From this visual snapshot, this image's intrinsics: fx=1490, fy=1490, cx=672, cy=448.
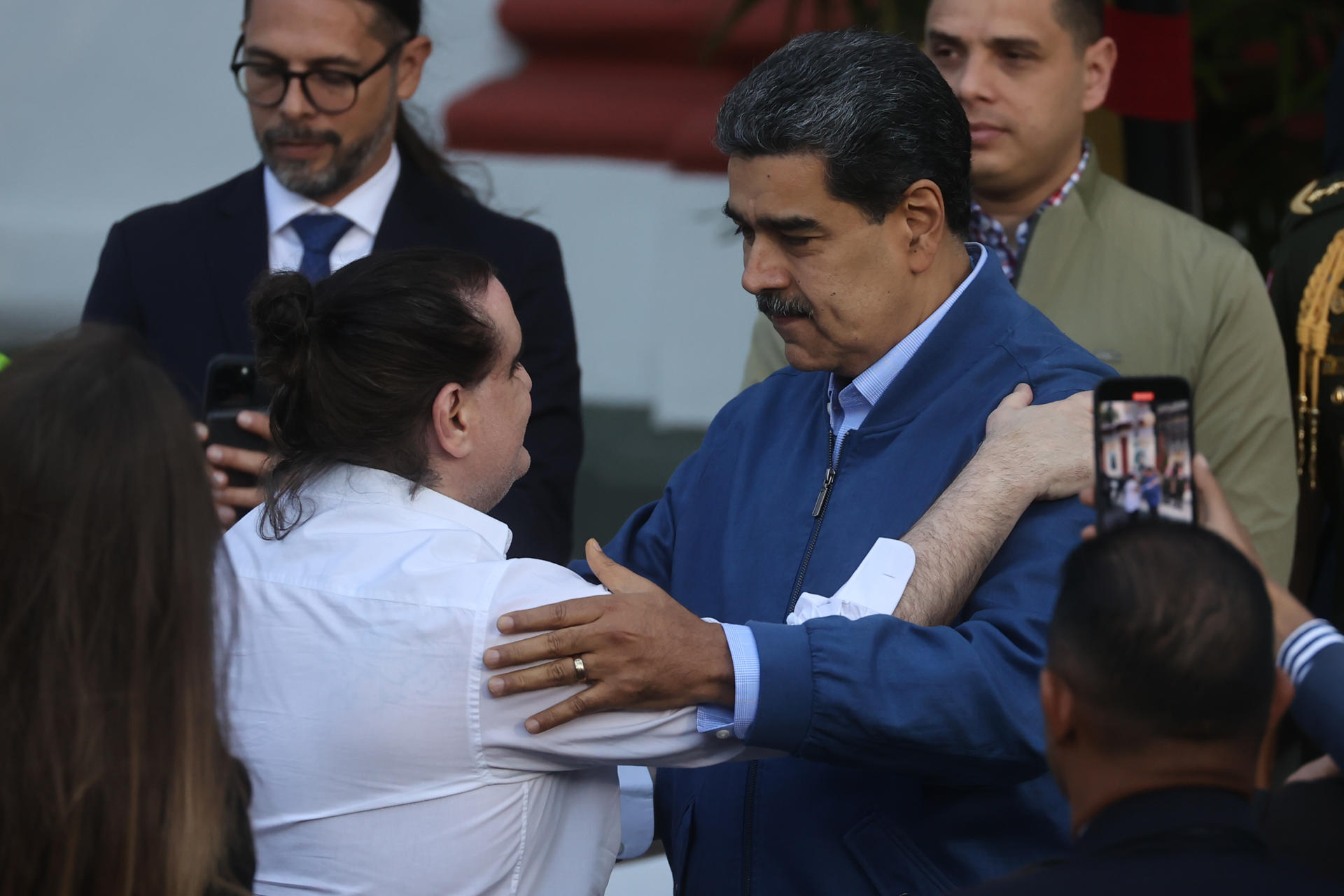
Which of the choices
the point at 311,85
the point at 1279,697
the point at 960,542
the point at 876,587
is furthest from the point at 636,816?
the point at 311,85

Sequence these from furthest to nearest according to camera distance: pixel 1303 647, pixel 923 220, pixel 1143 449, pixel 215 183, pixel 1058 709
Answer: pixel 215 183 < pixel 923 220 < pixel 1303 647 < pixel 1143 449 < pixel 1058 709

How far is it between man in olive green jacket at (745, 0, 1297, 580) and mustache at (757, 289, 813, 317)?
90cm

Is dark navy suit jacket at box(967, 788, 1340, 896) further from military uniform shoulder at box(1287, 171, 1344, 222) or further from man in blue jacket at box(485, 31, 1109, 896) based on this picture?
military uniform shoulder at box(1287, 171, 1344, 222)

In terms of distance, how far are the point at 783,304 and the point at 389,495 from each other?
684 millimetres

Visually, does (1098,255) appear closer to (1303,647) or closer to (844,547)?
(844,547)

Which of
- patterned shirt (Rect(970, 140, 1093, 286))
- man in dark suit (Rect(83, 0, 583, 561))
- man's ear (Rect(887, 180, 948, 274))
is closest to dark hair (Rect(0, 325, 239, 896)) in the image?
man's ear (Rect(887, 180, 948, 274))

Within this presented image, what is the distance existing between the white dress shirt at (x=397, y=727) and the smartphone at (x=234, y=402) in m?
0.98

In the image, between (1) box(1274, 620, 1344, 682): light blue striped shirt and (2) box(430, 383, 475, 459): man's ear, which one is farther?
(2) box(430, 383, 475, 459): man's ear

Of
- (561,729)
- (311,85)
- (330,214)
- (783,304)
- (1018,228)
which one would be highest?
(311,85)

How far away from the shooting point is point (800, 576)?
204 centimetres

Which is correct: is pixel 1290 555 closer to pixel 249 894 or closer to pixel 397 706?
pixel 397 706

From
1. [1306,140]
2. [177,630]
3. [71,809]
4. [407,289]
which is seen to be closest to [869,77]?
[407,289]

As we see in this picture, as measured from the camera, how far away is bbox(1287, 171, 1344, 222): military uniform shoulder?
2.86 metres

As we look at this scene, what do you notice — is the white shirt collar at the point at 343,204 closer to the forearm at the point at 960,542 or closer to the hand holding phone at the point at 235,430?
the hand holding phone at the point at 235,430
